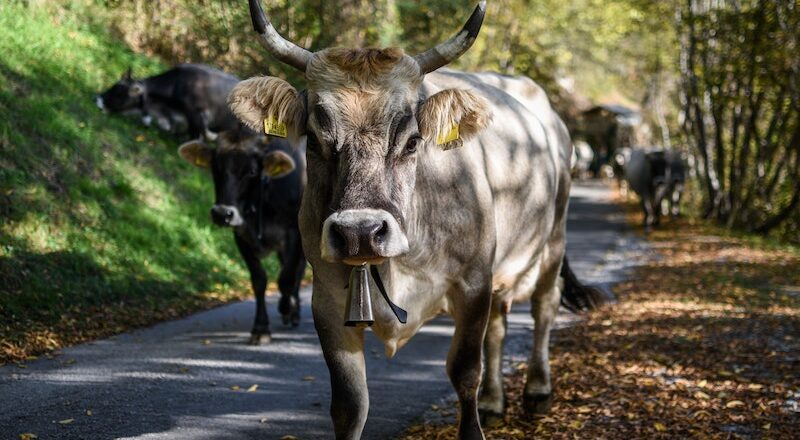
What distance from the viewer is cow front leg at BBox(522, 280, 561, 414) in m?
6.41

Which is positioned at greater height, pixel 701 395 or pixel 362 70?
pixel 362 70

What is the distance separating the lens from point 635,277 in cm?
1470

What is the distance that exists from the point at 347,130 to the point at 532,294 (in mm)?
3146

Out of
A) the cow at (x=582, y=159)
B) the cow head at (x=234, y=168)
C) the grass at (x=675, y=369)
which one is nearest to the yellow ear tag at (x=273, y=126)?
the grass at (x=675, y=369)

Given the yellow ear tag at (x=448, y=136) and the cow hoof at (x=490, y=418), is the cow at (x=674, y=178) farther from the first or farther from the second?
the yellow ear tag at (x=448, y=136)

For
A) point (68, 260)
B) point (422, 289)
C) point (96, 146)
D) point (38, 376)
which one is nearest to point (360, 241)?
point (422, 289)

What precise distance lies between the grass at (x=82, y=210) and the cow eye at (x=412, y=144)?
443cm

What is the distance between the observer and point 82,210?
11.3m

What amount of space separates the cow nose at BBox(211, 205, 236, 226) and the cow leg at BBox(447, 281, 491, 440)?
421 cm

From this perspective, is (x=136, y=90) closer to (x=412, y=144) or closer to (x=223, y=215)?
(x=223, y=215)

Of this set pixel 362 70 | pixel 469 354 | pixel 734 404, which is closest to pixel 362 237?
pixel 362 70

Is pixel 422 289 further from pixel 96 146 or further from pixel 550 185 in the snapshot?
pixel 96 146

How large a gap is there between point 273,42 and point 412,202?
3.52 ft

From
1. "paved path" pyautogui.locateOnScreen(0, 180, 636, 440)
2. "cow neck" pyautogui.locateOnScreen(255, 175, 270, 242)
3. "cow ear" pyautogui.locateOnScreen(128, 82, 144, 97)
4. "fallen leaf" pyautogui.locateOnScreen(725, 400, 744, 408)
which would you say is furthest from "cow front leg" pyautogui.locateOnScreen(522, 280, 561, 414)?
"cow ear" pyautogui.locateOnScreen(128, 82, 144, 97)
